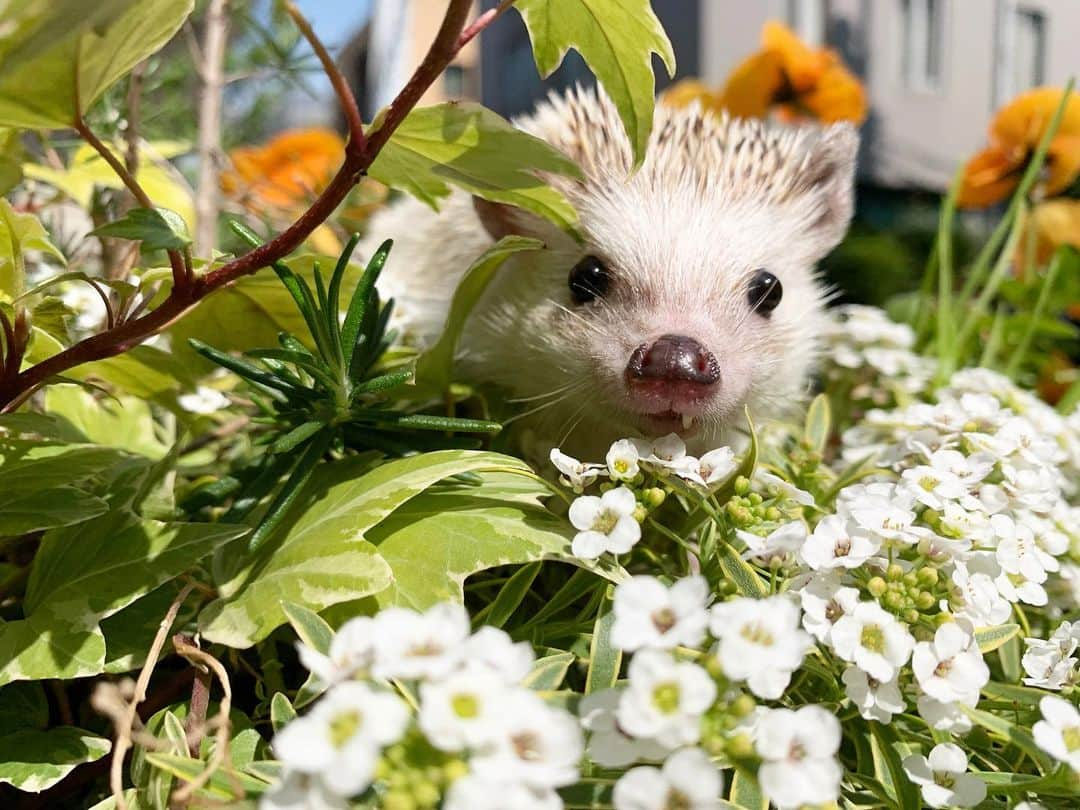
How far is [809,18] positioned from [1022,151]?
113 inches

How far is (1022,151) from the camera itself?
1.43 m

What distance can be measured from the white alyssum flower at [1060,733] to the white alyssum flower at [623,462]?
0.24 metres

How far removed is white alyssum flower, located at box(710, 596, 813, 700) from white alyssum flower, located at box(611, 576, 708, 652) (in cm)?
1

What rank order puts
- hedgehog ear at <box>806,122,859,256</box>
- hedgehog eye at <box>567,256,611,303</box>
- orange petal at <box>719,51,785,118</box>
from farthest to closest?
orange petal at <box>719,51,785,118</box> → hedgehog ear at <box>806,122,859,256</box> → hedgehog eye at <box>567,256,611,303</box>

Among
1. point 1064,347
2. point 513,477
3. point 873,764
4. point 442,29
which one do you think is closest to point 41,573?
point 513,477

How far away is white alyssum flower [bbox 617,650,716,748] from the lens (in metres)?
0.33

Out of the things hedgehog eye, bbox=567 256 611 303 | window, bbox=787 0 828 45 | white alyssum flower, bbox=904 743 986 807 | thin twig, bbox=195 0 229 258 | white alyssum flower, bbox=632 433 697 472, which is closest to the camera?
white alyssum flower, bbox=904 743 986 807

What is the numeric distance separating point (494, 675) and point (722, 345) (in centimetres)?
50

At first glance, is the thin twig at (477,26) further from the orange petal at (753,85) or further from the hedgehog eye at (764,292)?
the orange petal at (753,85)

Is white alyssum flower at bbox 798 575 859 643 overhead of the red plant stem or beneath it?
beneath

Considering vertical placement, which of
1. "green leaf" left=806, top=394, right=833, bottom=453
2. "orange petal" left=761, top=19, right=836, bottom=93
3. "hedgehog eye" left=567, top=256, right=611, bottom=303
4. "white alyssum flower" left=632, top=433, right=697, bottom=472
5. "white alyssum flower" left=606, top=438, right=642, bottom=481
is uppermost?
"orange petal" left=761, top=19, right=836, bottom=93

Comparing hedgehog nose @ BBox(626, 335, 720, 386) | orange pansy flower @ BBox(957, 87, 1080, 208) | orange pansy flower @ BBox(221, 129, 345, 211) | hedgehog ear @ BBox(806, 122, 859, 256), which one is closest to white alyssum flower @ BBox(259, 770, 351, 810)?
hedgehog nose @ BBox(626, 335, 720, 386)

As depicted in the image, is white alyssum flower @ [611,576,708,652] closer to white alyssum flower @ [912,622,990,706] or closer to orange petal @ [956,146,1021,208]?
white alyssum flower @ [912,622,990,706]

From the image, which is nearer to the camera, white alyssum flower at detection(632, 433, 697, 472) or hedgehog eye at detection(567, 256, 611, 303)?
white alyssum flower at detection(632, 433, 697, 472)
